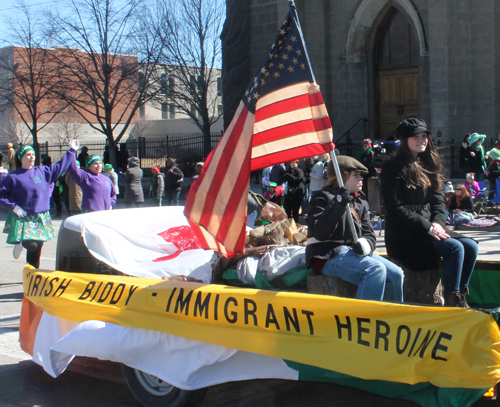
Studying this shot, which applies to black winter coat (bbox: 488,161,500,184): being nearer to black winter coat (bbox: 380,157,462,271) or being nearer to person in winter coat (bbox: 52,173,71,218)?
black winter coat (bbox: 380,157,462,271)

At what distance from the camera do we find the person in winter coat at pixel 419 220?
455 centimetres

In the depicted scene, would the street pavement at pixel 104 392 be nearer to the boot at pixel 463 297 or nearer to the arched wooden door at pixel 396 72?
the boot at pixel 463 297

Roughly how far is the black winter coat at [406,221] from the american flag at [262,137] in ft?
2.52

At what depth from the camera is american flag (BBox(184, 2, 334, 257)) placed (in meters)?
4.17

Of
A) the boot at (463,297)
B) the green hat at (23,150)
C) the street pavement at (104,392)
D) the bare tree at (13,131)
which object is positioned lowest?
the street pavement at (104,392)

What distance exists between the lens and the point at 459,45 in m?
18.6

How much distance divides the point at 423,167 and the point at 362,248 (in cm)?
107

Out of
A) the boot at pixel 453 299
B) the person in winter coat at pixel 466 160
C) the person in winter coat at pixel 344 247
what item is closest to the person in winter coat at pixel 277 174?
the person in winter coat at pixel 466 160

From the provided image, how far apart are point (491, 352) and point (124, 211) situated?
3901mm

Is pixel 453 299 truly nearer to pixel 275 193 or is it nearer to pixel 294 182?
pixel 275 193

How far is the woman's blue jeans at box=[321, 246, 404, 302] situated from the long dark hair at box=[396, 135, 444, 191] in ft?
2.36

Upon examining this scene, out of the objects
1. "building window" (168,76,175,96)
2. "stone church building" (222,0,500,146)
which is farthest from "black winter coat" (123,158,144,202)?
"stone church building" (222,0,500,146)

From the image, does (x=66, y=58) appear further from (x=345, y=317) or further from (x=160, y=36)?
(x=345, y=317)

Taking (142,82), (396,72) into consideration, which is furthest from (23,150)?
(396,72)
